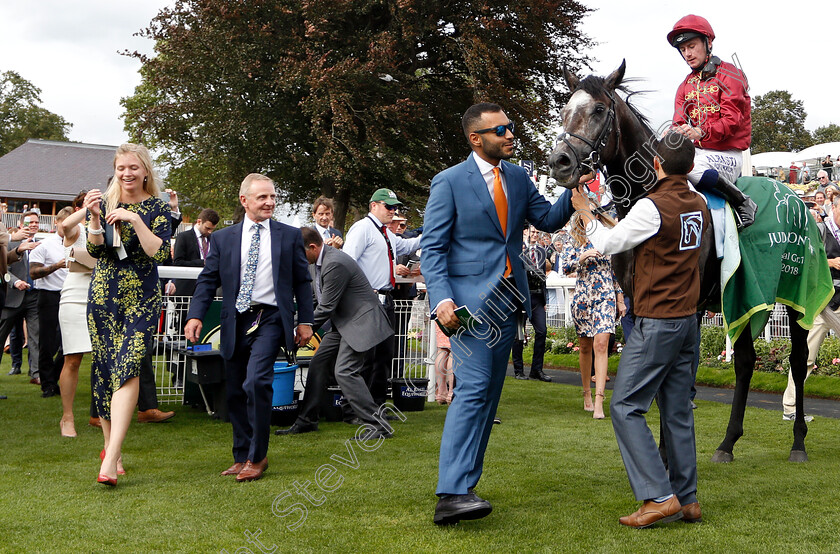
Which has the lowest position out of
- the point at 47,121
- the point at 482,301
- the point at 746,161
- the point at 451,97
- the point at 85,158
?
the point at 482,301

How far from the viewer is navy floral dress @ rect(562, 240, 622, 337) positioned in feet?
25.4

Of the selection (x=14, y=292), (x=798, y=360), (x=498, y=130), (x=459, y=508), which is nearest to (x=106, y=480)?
(x=459, y=508)

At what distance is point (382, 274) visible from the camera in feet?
25.3

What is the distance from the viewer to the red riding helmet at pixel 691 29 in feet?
16.6

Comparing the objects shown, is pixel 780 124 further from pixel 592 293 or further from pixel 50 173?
pixel 50 173

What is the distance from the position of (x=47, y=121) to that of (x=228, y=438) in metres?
62.0

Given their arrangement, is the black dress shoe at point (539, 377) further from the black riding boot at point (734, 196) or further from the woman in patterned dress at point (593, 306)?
the black riding boot at point (734, 196)

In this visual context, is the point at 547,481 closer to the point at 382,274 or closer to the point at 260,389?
the point at 260,389

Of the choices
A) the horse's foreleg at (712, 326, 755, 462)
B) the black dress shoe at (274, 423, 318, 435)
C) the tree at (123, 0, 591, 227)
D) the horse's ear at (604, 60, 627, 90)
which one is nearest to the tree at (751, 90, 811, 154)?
the tree at (123, 0, 591, 227)

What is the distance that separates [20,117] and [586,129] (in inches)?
2555

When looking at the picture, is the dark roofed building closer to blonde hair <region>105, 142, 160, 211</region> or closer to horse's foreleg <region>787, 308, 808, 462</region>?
blonde hair <region>105, 142, 160, 211</region>

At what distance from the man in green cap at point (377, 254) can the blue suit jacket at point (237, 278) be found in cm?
220

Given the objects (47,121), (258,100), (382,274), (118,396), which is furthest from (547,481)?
(47,121)

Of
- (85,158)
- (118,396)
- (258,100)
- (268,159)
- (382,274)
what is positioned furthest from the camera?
(85,158)
